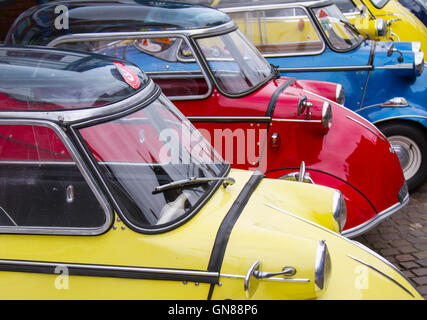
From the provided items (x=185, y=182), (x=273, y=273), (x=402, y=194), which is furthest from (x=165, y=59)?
(x=273, y=273)

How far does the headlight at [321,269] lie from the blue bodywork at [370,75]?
3598 millimetres

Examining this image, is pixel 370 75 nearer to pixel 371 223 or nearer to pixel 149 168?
pixel 371 223

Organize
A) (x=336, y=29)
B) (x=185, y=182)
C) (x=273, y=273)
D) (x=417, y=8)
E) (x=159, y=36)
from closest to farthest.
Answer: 1. (x=273, y=273)
2. (x=185, y=182)
3. (x=159, y=36)
4. (x=336, y=29)
5. (x=417, y=8)

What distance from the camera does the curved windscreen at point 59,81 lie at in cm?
252

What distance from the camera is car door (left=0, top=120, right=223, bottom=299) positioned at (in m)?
2.28

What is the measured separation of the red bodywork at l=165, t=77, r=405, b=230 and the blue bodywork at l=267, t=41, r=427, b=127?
1.23 meters

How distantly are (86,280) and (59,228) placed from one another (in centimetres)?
29

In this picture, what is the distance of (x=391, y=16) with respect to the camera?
8.34 metres

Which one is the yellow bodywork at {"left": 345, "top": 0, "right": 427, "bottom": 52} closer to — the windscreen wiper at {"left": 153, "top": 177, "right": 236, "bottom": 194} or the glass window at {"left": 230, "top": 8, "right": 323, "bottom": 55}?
the glass window at {"left": 230, "top": 8, "right": 323, "bottom": 55}

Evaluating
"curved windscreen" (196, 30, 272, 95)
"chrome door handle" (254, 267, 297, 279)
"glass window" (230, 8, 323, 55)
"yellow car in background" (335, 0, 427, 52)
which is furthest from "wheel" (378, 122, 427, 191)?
"chrome door handle" (254, 267, 297, 279)

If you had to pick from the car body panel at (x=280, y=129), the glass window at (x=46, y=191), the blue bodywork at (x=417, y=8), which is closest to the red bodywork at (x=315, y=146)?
the car body panel at (x=280, y=129)

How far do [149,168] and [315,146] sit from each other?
2.11m

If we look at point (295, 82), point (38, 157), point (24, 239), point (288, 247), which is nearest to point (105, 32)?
point (295, 82)

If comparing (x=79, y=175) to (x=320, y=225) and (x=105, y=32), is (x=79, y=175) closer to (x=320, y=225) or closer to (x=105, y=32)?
(x=320, y=225)
